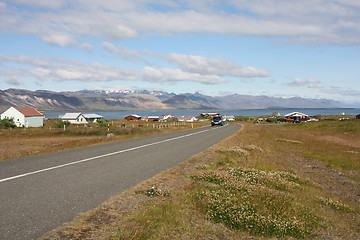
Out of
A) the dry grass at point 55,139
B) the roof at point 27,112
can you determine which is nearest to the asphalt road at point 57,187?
the dry grass at point 55,139

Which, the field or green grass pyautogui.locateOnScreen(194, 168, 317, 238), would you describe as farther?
green grass pyautogui.locateOnScreen(194, 168, 317, 238)

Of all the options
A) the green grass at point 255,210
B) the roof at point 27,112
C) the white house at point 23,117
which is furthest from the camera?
the roof at point 27,112

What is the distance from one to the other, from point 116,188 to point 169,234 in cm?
350

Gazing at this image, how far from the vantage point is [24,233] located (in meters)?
4.87

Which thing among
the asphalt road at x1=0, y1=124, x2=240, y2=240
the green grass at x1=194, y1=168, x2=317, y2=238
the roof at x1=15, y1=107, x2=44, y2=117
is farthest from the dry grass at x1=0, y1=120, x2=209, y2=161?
the roof at x1=15, y1=107, x2=44, y2=117

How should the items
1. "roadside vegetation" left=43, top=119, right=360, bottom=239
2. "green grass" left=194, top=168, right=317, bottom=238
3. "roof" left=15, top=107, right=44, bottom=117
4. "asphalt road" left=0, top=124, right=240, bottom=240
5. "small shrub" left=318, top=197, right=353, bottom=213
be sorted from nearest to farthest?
"roadside vegetation" left=43, top=119, right=360, bottom=239, "asphalt road" left=0, top=124, right=240, bottom=240, "green grass" left=194, top=168, right=317, bottom=238, "small shrub" left=318, top=197, right=353, bottom=213, "roof" left=15, top=107, right=44, bottom=117

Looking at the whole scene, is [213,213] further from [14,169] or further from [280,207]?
[14,169]

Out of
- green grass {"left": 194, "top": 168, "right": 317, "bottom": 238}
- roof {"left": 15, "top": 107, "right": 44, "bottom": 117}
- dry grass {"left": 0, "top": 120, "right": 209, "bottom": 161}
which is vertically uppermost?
roof {"left": 15, "top": 107, "right": 44, "bottom": 117}

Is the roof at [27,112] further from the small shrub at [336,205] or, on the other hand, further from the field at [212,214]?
the small shrub at [336,205]

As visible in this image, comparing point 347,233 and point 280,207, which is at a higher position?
point 280,207

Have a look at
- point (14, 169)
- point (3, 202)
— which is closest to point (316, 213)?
point (3, 202)

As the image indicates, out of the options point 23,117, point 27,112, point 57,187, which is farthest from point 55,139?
point 27,112

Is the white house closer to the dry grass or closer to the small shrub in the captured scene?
the dry grass

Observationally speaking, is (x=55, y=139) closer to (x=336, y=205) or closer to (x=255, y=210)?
(x=255, y=210)
